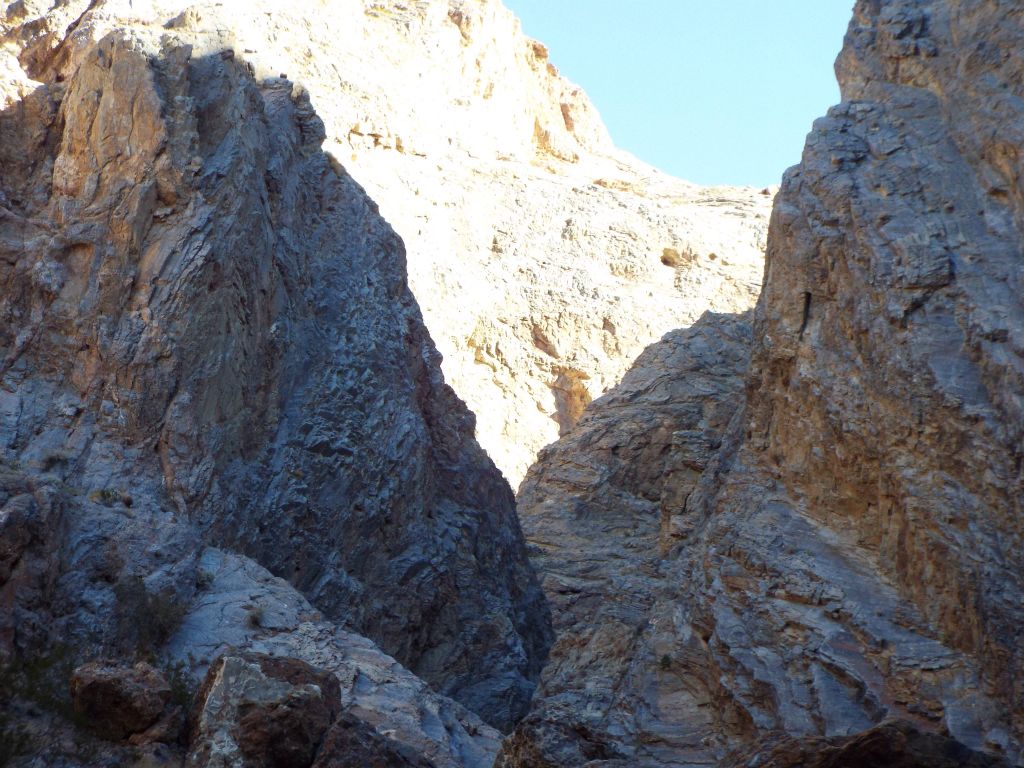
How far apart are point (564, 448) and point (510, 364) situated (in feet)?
15.7

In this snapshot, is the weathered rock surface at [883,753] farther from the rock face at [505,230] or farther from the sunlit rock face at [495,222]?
the rock face at [505,230]

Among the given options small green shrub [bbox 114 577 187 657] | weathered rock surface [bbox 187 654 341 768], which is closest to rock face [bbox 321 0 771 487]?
small green shrub [bbox 114 577 187 657]

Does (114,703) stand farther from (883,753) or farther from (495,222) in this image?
(495,222)

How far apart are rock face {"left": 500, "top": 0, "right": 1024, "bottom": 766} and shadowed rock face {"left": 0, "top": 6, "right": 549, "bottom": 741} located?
3791 millimetres

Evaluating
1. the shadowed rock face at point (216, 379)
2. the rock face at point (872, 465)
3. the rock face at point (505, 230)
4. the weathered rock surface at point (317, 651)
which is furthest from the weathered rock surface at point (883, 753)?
the rock face at point (505, 230)

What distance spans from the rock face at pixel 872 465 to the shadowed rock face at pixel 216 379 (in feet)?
12.4

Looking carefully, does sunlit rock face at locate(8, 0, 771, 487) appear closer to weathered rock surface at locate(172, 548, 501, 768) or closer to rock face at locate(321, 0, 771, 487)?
rock face at locate(321, 0, 771, 487)

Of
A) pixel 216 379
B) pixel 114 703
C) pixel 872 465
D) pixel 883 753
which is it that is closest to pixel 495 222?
pixel 216 379

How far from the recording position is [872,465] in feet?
62.2

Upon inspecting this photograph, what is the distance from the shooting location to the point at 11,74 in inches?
936

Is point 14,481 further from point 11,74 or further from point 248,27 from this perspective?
point 248,27

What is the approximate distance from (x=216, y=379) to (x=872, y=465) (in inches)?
413

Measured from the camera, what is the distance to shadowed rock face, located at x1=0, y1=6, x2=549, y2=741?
1903 centimetres

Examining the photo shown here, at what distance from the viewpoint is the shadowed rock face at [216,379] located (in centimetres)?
1903
